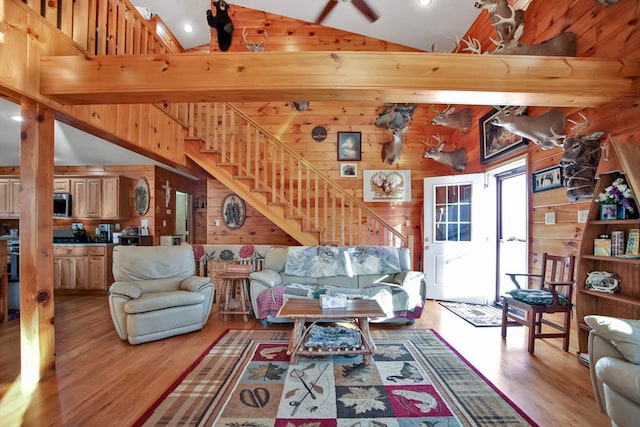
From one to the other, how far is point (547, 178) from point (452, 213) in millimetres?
1725

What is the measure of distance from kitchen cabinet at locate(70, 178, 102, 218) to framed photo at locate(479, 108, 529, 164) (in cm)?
640

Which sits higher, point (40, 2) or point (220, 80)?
point (40, 2)

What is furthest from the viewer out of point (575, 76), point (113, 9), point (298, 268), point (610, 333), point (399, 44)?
point (399, 44)

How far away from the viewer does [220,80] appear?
7.74 ft

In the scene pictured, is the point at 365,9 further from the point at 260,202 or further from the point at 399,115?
the point at 260,202


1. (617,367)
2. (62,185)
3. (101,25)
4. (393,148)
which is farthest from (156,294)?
(393,148)

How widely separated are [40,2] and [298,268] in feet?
11.3

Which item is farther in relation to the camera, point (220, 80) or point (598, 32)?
point (598, 32)

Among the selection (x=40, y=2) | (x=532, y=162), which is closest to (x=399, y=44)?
(x=532, y=162)

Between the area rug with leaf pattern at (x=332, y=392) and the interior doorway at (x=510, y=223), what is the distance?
221 cm

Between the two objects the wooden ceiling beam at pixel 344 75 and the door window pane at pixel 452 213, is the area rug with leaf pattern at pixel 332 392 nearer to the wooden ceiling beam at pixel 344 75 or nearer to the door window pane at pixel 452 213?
the wooden ceiling beam at pixel 344 75

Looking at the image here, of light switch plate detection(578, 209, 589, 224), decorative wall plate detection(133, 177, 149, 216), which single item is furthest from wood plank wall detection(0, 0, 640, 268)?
decorative wall plate detection(133, 177, 149, 216)

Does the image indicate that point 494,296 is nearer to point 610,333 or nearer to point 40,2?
point 610,333

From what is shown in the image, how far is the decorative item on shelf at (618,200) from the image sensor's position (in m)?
2.27
